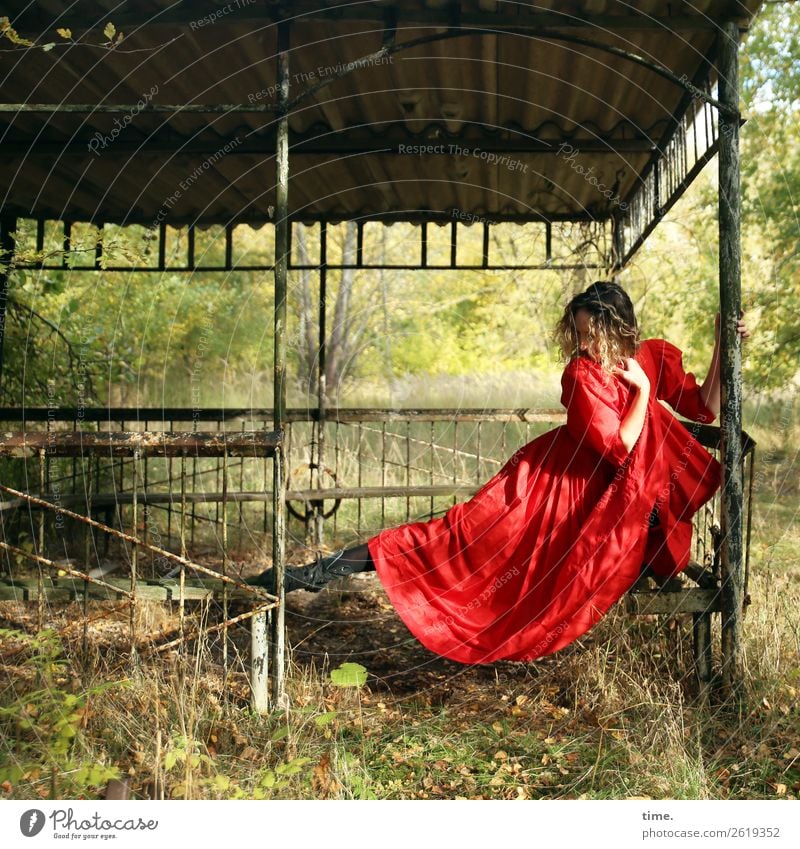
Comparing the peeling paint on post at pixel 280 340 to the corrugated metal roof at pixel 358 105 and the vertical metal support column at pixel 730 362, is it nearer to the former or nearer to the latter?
the corrugated metal roof at pixel 358 105

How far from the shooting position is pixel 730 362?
3.77 metres

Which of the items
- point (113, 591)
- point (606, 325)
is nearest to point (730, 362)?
point (606, 325)

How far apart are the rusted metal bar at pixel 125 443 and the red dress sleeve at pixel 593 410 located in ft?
4.29

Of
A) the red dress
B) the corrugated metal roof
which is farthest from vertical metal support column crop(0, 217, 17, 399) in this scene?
the red dress

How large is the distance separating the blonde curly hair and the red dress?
0.09 m

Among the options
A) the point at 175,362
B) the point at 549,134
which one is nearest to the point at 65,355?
the point at 549,134

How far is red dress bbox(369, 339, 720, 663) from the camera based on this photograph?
355cm

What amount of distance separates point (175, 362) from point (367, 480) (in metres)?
9.79

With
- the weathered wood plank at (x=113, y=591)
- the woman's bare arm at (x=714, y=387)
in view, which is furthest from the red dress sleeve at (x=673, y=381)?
the weathered wood plank at (x=113, y=591)

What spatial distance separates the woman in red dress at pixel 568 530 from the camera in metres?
3.56

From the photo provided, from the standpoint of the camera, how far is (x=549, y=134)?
5.20 metres

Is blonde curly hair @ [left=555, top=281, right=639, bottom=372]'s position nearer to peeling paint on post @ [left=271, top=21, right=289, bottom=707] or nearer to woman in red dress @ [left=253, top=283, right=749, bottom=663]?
woman in red dress @ [left=253, top=283, right=749, bottom=663]

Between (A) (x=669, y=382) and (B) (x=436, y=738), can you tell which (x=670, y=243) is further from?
(B) (x=436, y=738)

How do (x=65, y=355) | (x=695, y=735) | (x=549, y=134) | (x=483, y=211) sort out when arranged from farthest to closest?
(x=65, y=355), (x=483, y=211), (x=549, y=134), (x=695, y=735)
